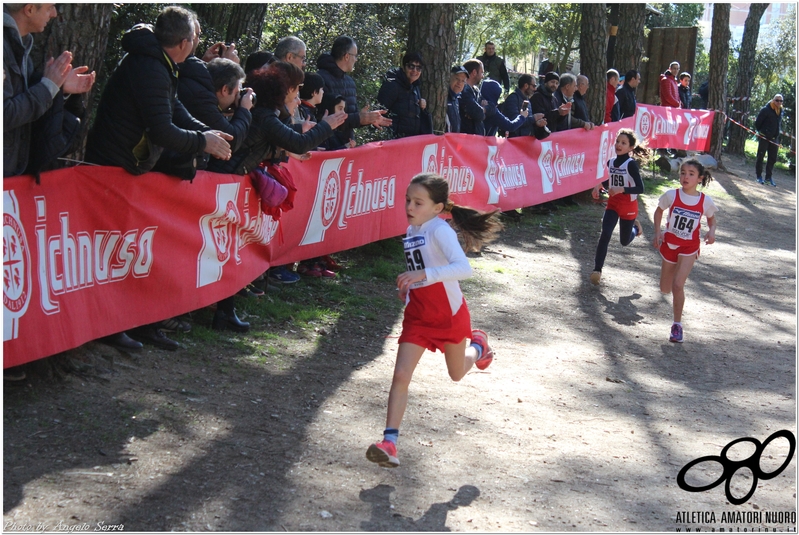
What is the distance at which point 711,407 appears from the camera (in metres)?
6.62

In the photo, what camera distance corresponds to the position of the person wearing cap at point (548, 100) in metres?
14.1

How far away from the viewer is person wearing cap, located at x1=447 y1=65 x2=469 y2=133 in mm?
11930

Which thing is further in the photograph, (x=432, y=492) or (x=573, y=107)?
(x=573, y=107)

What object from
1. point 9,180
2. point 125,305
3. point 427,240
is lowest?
point 125,305

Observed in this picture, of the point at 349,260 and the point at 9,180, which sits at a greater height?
the point at 9,180

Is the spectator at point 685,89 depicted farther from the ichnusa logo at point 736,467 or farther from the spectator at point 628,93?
the ichnusa logo at point 736,467

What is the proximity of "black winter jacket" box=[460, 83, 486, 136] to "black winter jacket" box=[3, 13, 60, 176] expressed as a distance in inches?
331

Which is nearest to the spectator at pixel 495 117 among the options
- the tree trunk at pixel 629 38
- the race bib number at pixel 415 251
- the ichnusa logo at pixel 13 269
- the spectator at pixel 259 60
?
the spectator at pixel 259 60

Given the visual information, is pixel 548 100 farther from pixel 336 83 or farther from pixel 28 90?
pixel 28 90

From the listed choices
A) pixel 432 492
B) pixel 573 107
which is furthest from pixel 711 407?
pixel 573 107

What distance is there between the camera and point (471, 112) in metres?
12.6

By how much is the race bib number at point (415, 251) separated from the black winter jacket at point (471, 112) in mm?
7810

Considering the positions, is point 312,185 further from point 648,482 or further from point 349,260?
point 648,482

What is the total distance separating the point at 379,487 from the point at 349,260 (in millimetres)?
5395
